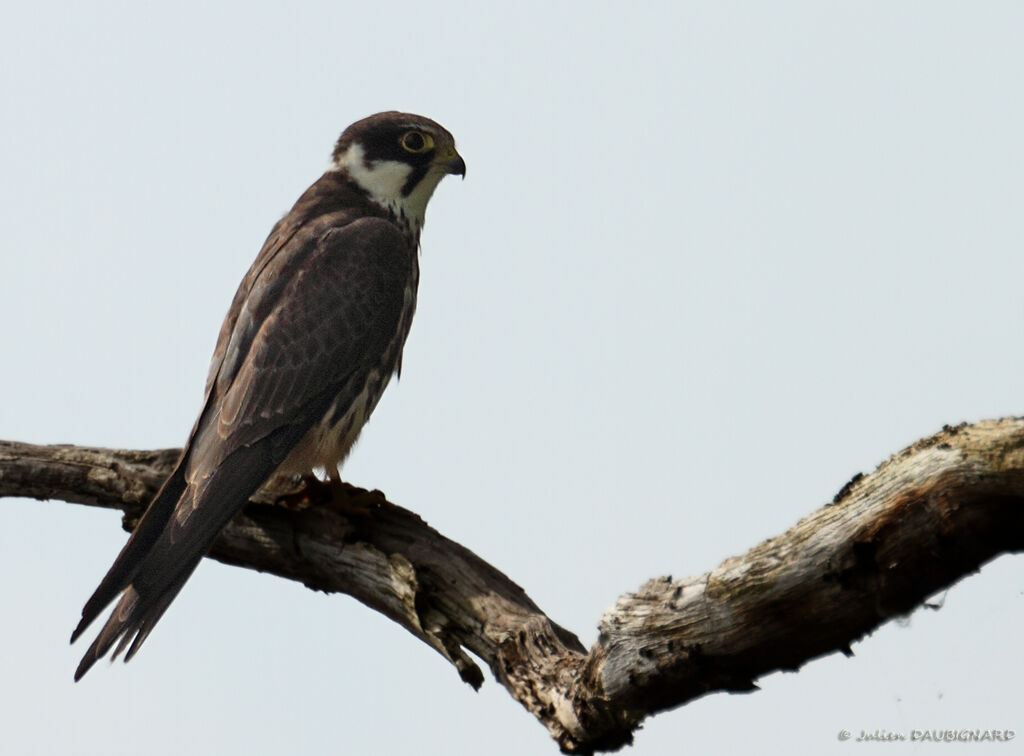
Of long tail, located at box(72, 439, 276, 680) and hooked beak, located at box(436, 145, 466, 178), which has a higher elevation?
hooked beak, located at box(436, 145, 466, 178)

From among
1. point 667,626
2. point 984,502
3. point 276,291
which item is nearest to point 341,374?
point 276,291

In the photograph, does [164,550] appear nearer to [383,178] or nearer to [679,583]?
[679,583]

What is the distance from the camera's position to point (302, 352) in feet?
16.0

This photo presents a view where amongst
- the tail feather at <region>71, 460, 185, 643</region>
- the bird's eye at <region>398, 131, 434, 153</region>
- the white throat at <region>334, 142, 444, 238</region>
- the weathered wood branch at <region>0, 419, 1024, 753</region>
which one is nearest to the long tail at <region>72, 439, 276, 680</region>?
the tail feather at <region>71, 460, 185, 643</region>

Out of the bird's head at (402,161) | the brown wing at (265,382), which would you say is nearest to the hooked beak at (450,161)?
the bird's head at (402,161)

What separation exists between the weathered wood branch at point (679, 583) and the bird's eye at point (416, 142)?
174 cm

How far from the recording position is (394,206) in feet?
18.3

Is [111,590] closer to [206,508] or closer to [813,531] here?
[206,508]

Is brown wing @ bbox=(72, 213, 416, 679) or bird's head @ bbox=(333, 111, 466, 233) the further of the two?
bird's head @ bbox=(333, 111, 466, 233)

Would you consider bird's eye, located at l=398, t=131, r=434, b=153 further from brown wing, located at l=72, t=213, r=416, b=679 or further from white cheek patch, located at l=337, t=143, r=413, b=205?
brown wing, located at l=72, t=213, r=416, b=679

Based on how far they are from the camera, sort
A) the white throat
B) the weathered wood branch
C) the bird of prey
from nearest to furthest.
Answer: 1. the weathered wood branch
2. the bird of prey
3. the white throat

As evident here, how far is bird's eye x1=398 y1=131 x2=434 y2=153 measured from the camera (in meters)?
5.64

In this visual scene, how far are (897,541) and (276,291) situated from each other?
299 centimetres

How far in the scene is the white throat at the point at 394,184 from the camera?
18.4 ft
